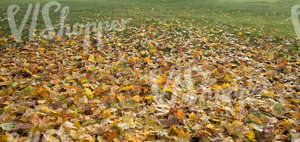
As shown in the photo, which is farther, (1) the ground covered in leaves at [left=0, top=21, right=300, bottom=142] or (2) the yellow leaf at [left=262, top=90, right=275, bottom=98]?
(2) the yellow leaf at [left=262, top=90, right=275, bottom=98]

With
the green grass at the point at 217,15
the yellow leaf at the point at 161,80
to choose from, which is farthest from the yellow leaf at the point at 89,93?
the green grass at the point at 217,15

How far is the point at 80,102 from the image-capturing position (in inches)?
98.5

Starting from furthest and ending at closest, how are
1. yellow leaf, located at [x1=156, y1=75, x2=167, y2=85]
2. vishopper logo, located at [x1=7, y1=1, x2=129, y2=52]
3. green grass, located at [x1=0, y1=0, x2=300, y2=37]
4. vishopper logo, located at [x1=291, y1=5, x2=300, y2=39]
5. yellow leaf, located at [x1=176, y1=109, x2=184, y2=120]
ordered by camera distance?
green grass, located at [x1=0, y1=0, x2=300, y2=37] < vishopper logo, located at [x1=291, y1=5, x2=300, y2=39] < vishopper logo, located at [x1=7, y1=1, x2=129, y2=52] < yellow leaf, located at [x1=156, y1=75, x2=167, y2=85] < yellow leaf, located at [x1=176, y1=109, x2=184, y2=120]

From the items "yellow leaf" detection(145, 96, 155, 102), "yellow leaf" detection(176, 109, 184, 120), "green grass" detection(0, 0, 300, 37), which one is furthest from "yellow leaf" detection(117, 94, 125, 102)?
"green grass" detection(0, 0, 300, 37)

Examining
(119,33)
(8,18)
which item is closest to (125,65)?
(119,33)

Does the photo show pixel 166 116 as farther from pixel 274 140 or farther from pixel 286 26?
pixel 286 26

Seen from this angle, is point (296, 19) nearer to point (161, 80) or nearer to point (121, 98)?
point (161, 80)

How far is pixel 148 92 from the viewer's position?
286 centimetres

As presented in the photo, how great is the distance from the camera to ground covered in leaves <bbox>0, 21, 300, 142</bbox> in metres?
2.09

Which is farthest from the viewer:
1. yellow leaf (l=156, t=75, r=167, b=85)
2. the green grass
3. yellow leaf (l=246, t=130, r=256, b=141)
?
the green grass

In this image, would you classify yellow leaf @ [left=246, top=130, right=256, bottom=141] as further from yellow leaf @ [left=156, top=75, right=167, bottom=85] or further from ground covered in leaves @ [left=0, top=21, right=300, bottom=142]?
yellow leaf @ [left=156, top=75, right=167, bottom=85]

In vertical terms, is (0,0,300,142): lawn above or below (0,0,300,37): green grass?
below

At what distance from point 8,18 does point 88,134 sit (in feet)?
24.4

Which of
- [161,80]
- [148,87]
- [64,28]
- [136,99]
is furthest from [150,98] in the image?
[64,28]
